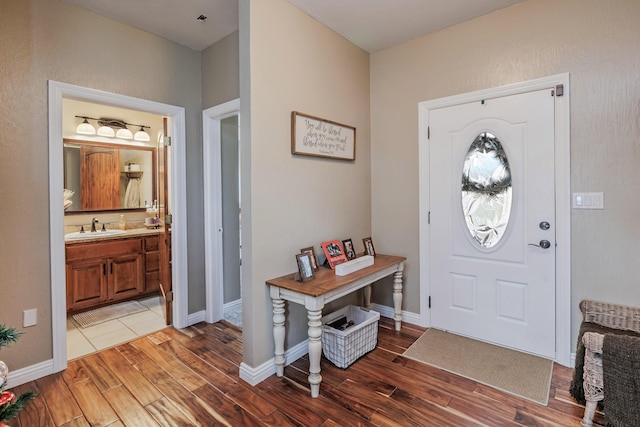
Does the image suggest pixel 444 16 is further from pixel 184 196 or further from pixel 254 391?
→ pixel 254 391

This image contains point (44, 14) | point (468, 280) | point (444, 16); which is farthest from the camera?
point (468, 280)

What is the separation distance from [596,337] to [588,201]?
1.10 meters

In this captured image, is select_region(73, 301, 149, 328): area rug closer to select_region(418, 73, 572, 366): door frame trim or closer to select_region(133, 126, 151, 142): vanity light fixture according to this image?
select_region(133, 126, 151, 142): vanity light fixture

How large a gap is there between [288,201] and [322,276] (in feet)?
2.02

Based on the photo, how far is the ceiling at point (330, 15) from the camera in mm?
2418

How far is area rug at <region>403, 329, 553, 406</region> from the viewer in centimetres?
209

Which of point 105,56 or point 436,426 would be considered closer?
point 436,426

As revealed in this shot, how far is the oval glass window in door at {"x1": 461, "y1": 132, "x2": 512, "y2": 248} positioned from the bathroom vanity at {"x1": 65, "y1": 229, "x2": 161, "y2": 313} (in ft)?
11.6

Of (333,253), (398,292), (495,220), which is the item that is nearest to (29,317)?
(333,253)

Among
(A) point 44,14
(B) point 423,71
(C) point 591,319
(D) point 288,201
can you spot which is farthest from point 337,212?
(A) point 44,14

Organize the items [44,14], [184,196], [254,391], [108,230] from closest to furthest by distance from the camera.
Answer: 1. [254,391]
2. [44,14]
3. [184,196]
4. [108,230]

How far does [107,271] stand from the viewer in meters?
3.59

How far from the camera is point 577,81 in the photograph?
2.25 meters

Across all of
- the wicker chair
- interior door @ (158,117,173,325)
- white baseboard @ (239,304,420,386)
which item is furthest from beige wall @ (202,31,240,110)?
the wicker chair
